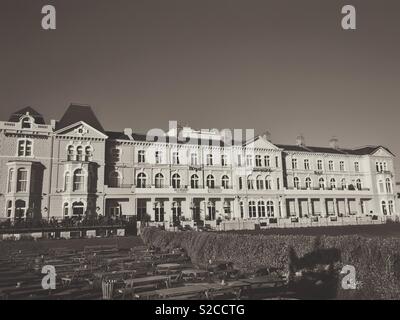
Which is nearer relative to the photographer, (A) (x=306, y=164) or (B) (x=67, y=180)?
(B) (x=67, y=180)

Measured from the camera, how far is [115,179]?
42.2m

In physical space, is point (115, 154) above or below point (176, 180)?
above

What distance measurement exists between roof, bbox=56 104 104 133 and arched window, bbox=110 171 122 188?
5.23m

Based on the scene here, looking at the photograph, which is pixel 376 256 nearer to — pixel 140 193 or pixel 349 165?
pixel 140 193

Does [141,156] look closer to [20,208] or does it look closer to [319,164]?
[20,208]

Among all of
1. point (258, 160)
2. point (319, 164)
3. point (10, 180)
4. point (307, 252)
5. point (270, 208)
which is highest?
point (319, 164)

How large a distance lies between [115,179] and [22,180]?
1017 centimetres

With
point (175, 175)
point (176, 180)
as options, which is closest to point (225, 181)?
point (176, 180)

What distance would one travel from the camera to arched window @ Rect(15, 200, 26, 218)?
114 feet

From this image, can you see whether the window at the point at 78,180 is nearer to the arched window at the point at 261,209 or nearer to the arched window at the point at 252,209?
the arched window at the point at 252,209

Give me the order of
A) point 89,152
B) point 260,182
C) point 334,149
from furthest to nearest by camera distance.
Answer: point 334,149, point 260,182, point 89,152

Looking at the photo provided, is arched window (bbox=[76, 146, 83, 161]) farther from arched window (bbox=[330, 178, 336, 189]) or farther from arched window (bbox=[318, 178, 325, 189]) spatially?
arched window (bbox=[330, 178, 336, 189])

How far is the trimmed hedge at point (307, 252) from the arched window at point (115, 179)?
20648mm
